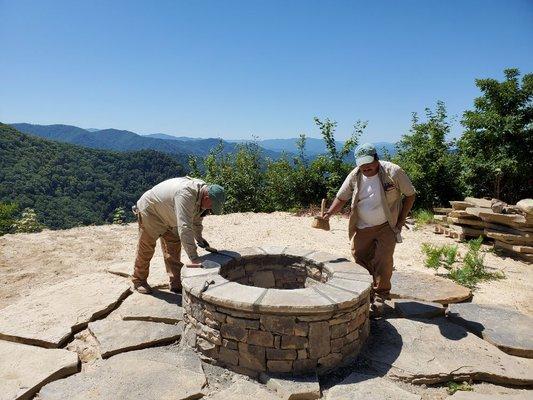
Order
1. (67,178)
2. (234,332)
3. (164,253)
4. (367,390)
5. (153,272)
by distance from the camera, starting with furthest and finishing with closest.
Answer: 1. (67,178)
2. (153,272)
3. (164,253)
4. (234,332)
5. (367,390)

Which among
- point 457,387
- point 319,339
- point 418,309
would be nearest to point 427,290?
point 418,309

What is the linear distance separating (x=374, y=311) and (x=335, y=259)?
2.53ft

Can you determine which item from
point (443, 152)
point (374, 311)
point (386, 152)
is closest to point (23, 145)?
point (386, 152)

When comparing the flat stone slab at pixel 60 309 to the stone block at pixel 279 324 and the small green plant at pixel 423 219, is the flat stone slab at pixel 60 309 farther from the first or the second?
the small green plant at pixel 423 219

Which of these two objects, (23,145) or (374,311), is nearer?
(374,311)

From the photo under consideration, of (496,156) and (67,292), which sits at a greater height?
(496,156)

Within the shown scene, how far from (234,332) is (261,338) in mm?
258

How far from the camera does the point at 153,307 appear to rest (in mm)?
4508

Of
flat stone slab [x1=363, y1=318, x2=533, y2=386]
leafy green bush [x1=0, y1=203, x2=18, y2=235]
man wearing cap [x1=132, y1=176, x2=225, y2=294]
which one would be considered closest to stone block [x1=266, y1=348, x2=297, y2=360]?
flat stone slab [x1=363, y1=318, x2=533, y2=386]

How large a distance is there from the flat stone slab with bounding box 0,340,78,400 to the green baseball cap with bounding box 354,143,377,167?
11.3ft

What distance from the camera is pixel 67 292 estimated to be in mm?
4996

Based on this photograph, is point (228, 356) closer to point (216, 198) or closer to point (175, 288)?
point (216, 198)

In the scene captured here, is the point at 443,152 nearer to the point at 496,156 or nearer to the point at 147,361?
the point at 496,156

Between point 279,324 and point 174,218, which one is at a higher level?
point 174,218
